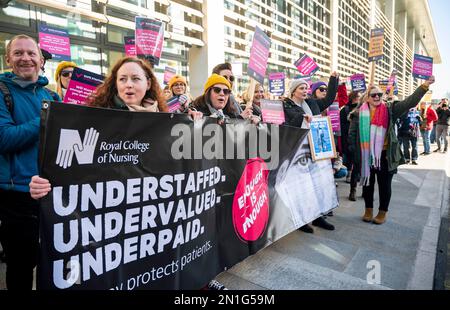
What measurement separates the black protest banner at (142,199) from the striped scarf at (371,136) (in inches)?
82.8

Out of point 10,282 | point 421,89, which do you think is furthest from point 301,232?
point 10,282

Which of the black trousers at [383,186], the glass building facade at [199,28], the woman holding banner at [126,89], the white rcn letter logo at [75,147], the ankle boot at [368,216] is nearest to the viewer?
the white rcn letter logo at [75,147]

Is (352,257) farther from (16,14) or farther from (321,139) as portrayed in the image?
(16,14)

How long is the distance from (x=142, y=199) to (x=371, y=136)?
3.44 meters

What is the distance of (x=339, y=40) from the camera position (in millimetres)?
27688

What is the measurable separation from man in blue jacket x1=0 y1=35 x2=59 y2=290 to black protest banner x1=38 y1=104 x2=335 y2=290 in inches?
19.4

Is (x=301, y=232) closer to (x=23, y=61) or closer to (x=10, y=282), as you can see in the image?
(x=10, y=282)

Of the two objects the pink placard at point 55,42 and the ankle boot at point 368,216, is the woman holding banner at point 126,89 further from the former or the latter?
the pink placard at point 55,42

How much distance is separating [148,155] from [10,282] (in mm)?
1174

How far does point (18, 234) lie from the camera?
6.11 ft

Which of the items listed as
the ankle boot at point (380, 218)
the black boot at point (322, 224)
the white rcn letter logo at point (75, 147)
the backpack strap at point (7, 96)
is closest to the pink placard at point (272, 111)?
the black boot at point (322, 224)

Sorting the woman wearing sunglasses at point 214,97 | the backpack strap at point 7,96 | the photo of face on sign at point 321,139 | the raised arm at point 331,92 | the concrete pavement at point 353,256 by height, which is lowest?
the concrete pavement at point 353,256

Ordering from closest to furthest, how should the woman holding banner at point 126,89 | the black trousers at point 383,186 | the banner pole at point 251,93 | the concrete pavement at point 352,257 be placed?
the woman holding banner at point 126,89 → the concrete pavement at point 352,257 → the banner pole at point 251,93 → the black trousers at point 383,186

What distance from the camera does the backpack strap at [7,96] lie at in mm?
1843
